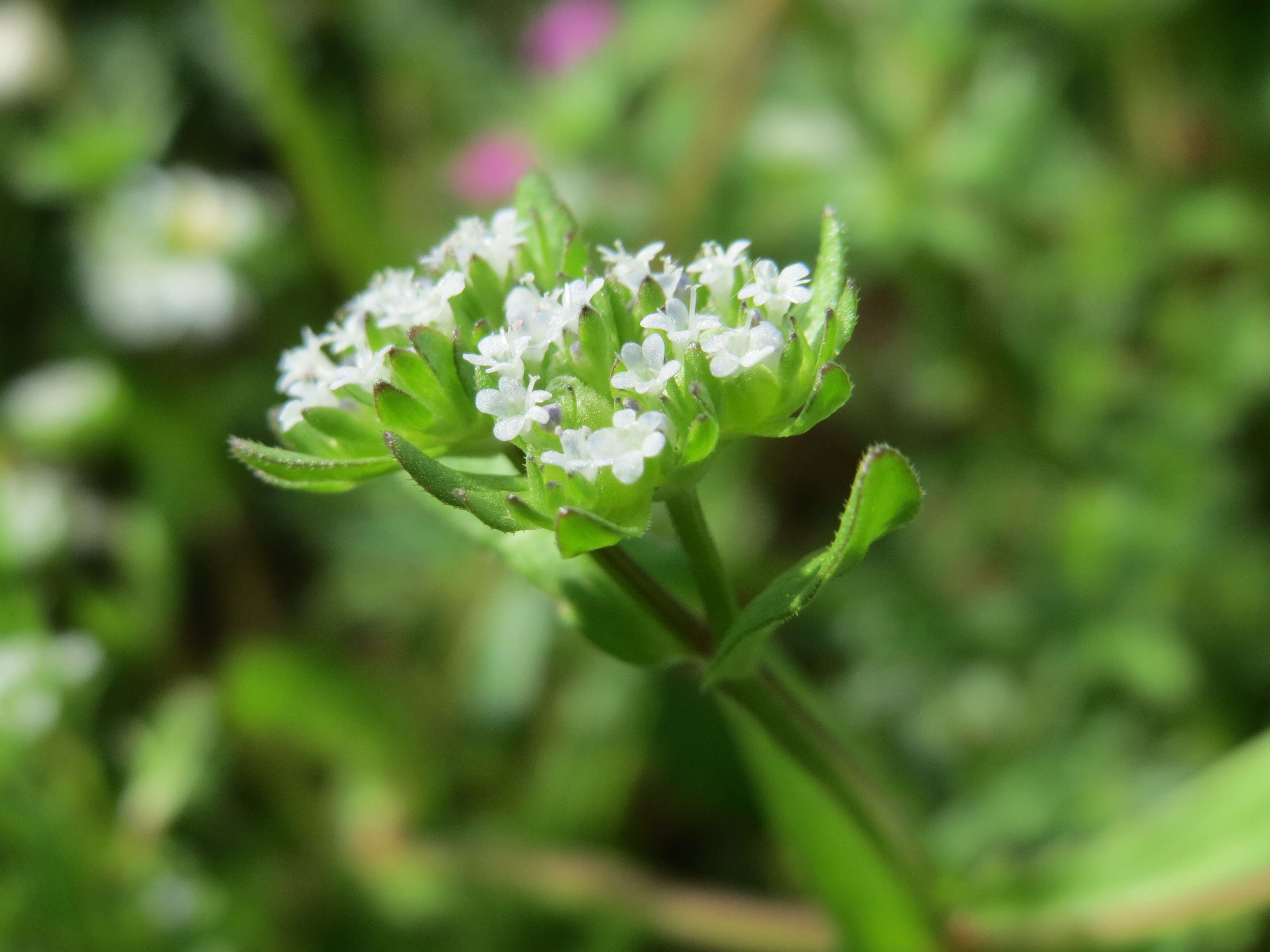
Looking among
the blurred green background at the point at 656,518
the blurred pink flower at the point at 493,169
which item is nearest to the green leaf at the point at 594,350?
the blurred green background at the point at 656,518

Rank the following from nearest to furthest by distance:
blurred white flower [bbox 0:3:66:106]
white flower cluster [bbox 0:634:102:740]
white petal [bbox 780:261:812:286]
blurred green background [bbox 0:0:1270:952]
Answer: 1. white petal [bbox 780:261:812:286]
2. white flower cluster [bbox 0:634:102:740]
3. blurred green background [bbox 0:0:1270:952]
4. blurred white flower [bbox 0:3:66:106]

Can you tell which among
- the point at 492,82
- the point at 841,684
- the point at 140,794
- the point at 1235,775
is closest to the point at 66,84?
the point at 492,82

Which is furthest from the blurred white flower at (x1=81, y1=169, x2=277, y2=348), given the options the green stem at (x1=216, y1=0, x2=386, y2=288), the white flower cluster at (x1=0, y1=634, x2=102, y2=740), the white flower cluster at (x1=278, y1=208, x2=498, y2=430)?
the white flower cluster at (x1=278, y1=208, x2=498, y2=430)

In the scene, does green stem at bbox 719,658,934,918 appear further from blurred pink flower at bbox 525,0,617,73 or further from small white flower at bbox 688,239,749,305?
blurred pink flower at bbox 525,0,617,73

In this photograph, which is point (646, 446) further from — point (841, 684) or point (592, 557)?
point (841, 684)

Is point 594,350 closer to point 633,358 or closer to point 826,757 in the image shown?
point 633,358

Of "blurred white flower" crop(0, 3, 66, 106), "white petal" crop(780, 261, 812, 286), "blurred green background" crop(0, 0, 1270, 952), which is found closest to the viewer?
"white petal" crop(780, 261, 812, 286)

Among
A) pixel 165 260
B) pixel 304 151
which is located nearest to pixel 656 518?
pixel 304 151
